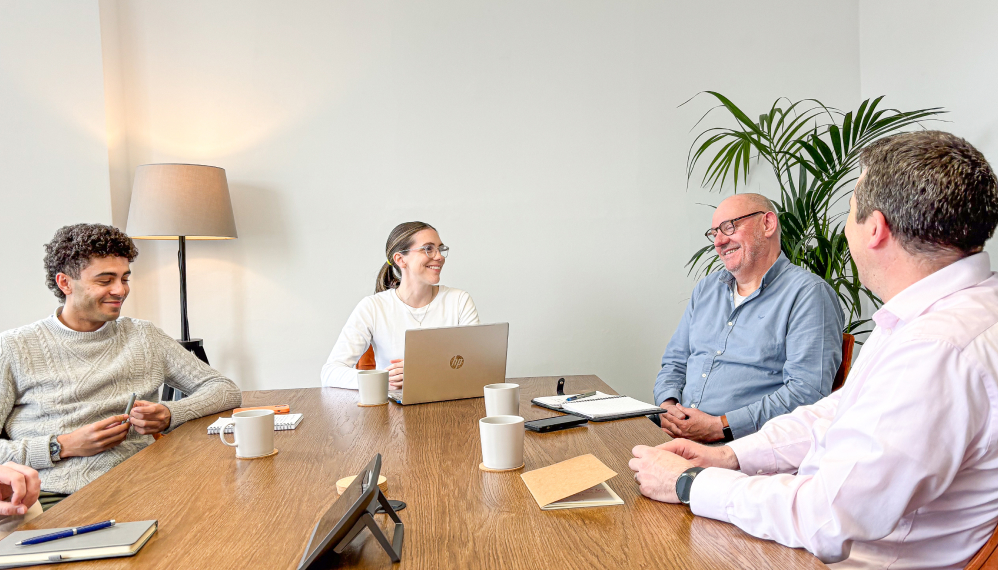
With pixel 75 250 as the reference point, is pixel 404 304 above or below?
below

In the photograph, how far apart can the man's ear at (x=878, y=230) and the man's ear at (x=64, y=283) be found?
2002mm

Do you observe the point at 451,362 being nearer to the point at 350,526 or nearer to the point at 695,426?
the point at 695,426

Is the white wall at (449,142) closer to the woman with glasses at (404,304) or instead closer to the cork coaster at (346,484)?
the woman with glasses at (404,304)

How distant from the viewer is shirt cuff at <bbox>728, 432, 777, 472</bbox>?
128cm

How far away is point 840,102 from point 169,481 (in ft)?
12.1

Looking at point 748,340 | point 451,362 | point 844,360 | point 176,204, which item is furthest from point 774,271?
point 176,204

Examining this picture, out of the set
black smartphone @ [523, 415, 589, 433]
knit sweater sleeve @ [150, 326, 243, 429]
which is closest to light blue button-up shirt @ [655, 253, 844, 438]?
black smartphone @ [523, 415, 589, 433]

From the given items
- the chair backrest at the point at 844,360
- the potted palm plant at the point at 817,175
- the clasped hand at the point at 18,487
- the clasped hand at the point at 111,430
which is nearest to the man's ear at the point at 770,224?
the chair backrest at the point at 844,360

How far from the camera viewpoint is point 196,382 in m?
1.99

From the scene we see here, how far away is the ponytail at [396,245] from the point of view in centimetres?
273

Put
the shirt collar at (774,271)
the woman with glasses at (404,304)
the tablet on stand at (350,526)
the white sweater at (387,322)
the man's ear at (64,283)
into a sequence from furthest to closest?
the woman with glasses at (404,304) < the white sweater at (387,322) < the shirt collar at (774,271) < the man's ear at (64,283) < the tablet on stand at (350,526)

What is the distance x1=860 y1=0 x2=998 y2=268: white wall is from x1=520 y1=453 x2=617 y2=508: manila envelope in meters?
2.60

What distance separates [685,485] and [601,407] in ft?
2.28

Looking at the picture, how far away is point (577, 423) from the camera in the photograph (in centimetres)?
152
